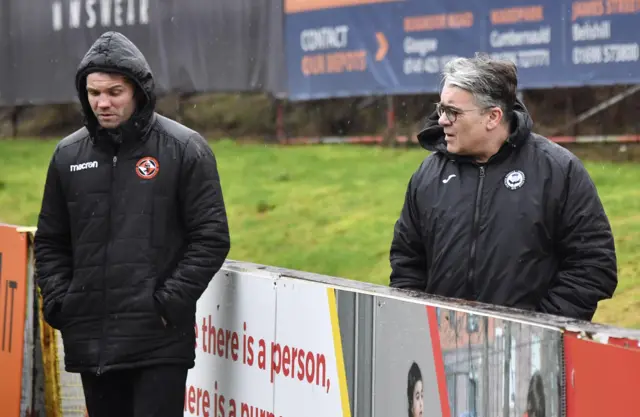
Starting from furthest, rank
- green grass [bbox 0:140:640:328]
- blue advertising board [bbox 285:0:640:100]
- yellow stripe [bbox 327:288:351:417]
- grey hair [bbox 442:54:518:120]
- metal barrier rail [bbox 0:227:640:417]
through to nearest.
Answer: blue advertising board [bbox 285:0:640:100]
green grass [bbox 0:140:640:328]
yellow stripe [bbox 327:288:351:417]
grey hair [bbox 442:54:518:120]
metal barrier rail [bbox 0:227:640:417]

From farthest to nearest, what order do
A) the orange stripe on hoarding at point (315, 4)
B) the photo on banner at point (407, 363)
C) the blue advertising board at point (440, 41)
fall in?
1. the orange stripe on hoarding at point (315, 4)
2. the blue advertising board at point (440, 41)
3. the photo on banner at point (407, 363)

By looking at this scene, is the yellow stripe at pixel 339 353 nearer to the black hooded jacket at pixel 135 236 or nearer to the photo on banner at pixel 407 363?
the photo on banner at pixel 407 363

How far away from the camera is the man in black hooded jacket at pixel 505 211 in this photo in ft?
13.6

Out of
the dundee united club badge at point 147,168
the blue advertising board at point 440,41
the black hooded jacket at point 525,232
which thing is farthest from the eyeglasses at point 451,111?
the blue advertising board at point 440,41

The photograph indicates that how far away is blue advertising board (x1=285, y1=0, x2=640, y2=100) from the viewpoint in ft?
32.9

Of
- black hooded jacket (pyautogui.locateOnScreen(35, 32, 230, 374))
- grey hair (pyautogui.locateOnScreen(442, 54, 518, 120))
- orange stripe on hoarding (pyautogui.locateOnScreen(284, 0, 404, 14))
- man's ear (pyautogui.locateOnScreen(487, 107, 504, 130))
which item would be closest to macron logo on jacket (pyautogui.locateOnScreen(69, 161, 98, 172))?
black hooded jacket (pyautogui.locateOnScreen(35, 32, 230, 374))

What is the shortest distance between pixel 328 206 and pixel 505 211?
26.3 ft

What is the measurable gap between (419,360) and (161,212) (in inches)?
50.4

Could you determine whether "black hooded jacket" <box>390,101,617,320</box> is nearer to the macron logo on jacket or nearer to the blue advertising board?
the macron logo on jacket

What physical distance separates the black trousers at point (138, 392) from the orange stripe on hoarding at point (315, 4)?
7.47 meters

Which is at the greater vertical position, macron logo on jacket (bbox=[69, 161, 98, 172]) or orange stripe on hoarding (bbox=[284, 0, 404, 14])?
orange stripe on hoarding (bbox=[284, 0, 404, 14])

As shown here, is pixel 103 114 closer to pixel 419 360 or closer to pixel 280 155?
pixel 419 360

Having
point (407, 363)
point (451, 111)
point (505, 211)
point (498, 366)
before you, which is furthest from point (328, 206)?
point (498, 366)

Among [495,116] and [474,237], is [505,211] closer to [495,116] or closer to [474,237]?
[474,237]
